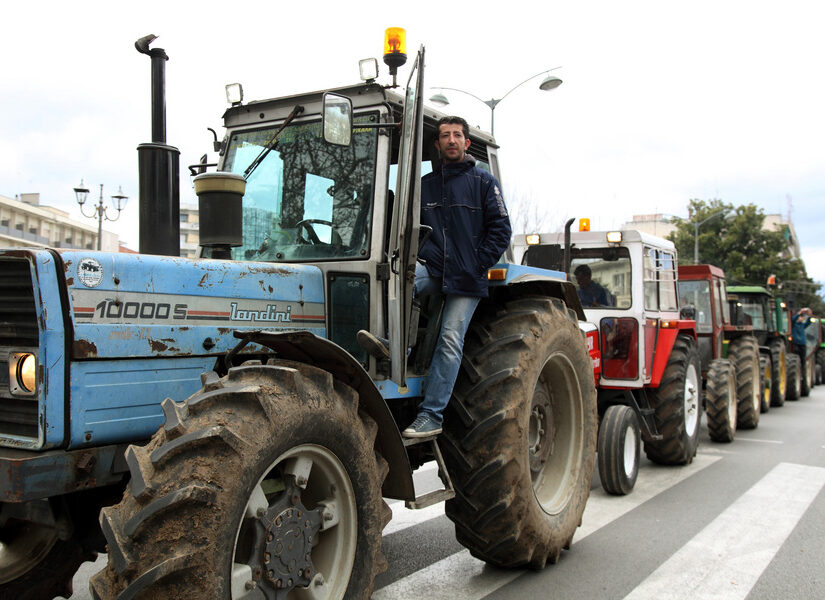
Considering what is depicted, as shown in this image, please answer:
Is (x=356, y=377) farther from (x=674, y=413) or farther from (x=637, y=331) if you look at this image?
(x=674, y=413)

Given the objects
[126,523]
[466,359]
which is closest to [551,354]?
[466,359]

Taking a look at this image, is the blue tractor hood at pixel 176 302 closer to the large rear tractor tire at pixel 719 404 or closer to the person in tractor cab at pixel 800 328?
the large rear tractor tire at pixel 719 404

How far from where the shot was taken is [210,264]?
11.1 ft

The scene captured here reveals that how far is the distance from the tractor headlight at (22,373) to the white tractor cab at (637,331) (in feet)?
18.7

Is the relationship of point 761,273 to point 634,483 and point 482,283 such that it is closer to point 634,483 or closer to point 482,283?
point 634,483

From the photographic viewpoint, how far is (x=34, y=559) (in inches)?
126

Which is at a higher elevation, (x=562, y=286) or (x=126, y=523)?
(x=562, y=286)

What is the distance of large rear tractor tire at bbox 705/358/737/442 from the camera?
989cm

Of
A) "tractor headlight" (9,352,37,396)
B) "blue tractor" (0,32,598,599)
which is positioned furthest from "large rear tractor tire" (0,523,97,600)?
"tractor headlight" (9,352,37,396)

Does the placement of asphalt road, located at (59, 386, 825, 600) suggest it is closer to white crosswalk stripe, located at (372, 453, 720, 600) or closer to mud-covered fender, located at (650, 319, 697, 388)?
white crosswalk stripe, located at (372, 453, 720, 600)

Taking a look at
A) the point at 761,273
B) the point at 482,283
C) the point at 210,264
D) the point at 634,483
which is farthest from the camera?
the point at 761,273

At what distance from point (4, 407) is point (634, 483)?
6.02m

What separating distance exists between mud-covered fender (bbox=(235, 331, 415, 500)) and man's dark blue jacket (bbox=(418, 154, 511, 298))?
3.33ft

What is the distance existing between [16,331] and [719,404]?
30.2 feet
